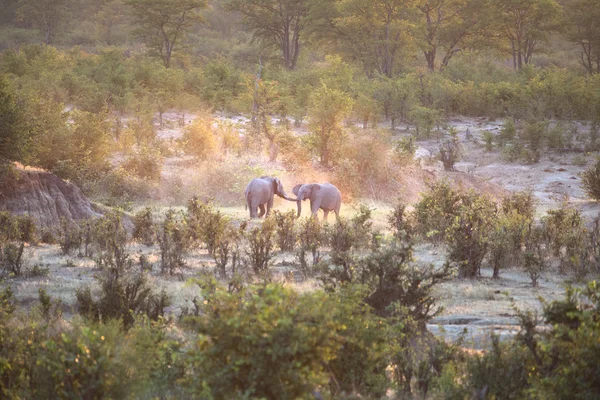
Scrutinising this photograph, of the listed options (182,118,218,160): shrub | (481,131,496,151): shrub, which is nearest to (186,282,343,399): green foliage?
(182,118,218,160): shrub

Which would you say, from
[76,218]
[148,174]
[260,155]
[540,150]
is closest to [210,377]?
[76,218]

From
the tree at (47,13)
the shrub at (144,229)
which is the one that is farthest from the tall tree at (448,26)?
the shrub at (144,229)

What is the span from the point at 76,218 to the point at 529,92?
21610 mm

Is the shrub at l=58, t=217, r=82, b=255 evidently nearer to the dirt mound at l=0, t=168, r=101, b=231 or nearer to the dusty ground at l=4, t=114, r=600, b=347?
the dusty ground at l=4, t=114, r=600, b=347

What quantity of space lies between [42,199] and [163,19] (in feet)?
93.7

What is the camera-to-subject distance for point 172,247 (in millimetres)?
9992

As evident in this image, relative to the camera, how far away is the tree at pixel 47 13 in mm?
50156

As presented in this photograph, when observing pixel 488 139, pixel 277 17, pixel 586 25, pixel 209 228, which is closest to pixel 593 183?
pixel 488 139

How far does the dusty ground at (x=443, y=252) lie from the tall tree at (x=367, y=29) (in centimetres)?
1004

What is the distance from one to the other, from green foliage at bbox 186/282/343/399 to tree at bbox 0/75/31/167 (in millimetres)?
9558

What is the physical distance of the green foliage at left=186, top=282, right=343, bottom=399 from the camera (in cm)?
380

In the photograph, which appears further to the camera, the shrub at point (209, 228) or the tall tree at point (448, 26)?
the tall tree at point (448, 26)

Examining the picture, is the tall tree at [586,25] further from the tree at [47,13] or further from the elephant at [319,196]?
the tree at [47,13]

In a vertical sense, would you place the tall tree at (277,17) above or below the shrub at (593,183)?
above
